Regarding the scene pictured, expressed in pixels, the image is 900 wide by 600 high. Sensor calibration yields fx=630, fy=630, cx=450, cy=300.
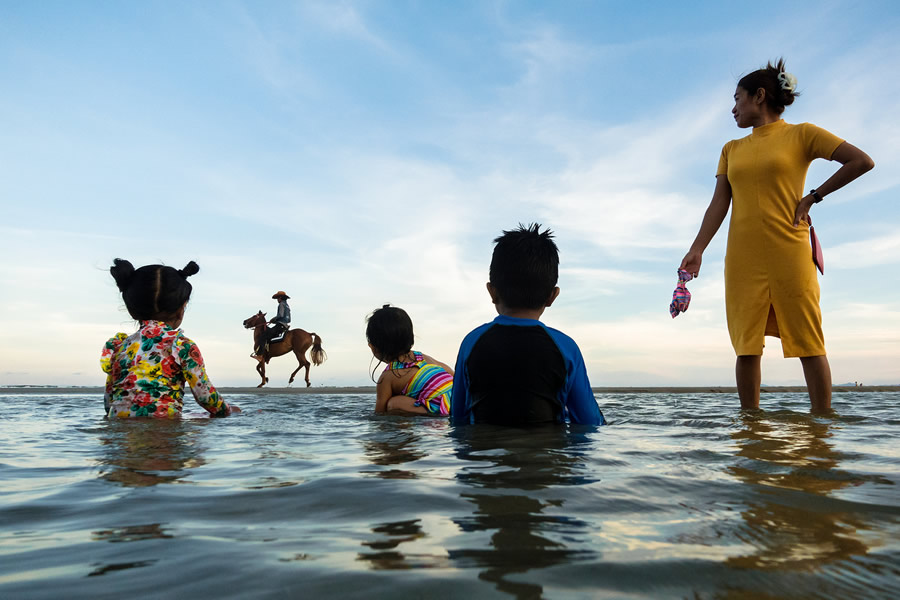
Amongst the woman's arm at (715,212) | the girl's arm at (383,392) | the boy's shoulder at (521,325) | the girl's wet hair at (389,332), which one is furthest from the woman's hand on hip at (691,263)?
the girl's arm at (383,392)

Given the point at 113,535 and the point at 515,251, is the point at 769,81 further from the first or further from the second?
the point at 113,535

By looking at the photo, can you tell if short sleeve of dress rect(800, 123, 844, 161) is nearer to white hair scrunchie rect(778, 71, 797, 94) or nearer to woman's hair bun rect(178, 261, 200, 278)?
white hair scrunchie rect(778, 71, 797, 94)

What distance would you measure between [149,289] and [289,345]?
1308 centimetres

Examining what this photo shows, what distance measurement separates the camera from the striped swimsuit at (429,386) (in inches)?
198

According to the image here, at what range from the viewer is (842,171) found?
4.27m

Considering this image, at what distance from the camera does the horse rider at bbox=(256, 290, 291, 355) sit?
1720cm

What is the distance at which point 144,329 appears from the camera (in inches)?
176

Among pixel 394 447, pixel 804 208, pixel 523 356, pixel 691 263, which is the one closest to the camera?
pixel 394 447

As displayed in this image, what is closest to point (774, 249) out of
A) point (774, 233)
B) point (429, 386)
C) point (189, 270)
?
point (774, 233)

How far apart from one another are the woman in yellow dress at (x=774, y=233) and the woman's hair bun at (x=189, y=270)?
3.68 m

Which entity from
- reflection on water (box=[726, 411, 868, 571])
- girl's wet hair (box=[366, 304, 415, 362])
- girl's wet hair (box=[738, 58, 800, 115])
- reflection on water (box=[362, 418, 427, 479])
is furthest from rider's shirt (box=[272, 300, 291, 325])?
reflection on water (box=[726, 411, 868, 571])

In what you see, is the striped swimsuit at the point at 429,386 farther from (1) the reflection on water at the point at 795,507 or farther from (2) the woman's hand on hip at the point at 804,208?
(2) the woman's hand on hip at the point at 804,208

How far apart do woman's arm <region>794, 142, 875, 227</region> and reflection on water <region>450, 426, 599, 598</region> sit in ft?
8.87

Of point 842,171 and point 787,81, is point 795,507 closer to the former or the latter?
point 842,171
